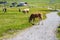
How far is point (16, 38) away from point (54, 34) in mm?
3244

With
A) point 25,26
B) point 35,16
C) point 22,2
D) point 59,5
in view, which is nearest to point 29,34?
point 25,26

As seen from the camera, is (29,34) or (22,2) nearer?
(29,34)

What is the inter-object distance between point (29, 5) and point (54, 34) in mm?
34537

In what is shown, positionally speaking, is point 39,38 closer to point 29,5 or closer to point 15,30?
point 15,30

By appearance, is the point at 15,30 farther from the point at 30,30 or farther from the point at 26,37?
the point at 26,37

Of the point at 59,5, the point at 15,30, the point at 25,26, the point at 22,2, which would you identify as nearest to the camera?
the point at 15,30

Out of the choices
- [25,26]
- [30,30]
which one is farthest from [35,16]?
[30,30]

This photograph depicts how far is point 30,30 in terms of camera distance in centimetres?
2108

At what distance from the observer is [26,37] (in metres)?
18.0

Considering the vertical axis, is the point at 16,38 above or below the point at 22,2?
above

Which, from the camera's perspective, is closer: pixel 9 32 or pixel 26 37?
pixel 26 37

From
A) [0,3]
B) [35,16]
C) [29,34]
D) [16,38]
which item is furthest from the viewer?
[0,3]

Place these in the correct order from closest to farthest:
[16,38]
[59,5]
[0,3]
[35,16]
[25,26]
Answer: [16,38] < [25,26] < [35,16] < [59,5] < [0,3]

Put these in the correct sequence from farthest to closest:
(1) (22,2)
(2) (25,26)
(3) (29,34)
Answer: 1. (1) (22,2)
2. (2) (25,26)
3. (3) (29,34)
